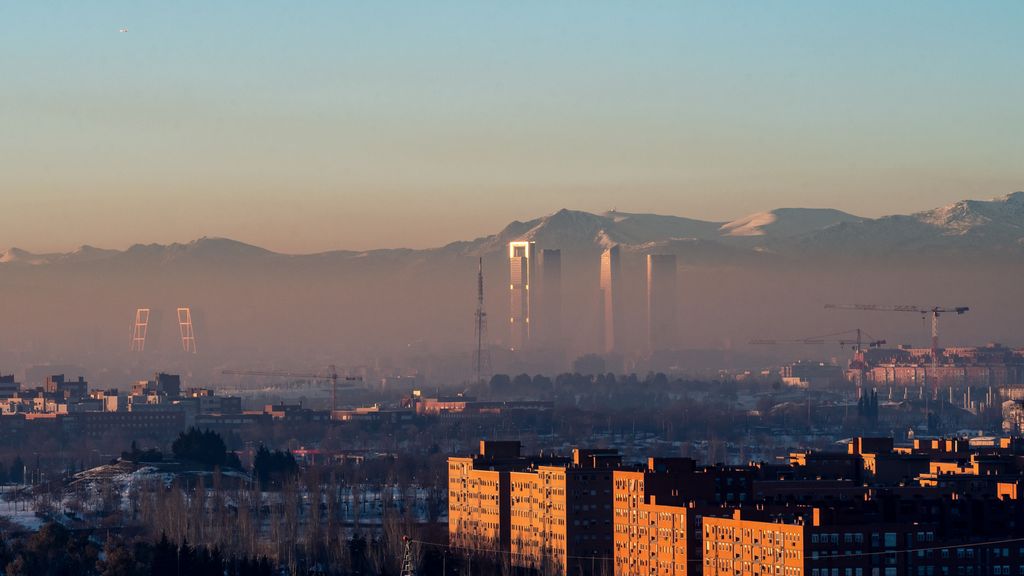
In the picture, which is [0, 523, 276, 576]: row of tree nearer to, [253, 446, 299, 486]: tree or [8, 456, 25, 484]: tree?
[253, 446, 299, 486]: tree

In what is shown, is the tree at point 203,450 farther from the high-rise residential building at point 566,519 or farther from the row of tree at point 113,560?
the row of tree at point 113,560

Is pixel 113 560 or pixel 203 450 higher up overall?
pixel 203 450

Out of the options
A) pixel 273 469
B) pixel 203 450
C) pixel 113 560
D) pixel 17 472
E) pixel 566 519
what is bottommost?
pixel 113 560

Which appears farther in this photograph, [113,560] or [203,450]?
[203,450]

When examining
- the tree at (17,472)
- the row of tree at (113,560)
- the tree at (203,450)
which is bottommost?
the row of tree at (113,560)

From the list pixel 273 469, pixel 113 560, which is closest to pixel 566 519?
pixel 113 560

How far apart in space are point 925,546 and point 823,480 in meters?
22.9

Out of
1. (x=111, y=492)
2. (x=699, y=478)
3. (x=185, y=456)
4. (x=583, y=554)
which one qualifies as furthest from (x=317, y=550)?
(x=185, y=456)

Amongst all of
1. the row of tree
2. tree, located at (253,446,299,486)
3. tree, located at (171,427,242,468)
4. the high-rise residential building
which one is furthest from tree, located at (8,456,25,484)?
the row of tree

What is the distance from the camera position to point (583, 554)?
337 feet

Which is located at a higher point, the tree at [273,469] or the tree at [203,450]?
the tree at [203,450]

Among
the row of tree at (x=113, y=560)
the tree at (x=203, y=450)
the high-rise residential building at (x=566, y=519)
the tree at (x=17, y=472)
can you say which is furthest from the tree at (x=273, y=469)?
the row of tree at (x=113, y=560)

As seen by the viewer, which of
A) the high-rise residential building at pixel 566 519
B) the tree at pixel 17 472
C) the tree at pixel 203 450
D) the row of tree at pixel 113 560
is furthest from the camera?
the tree at pixel 17 472

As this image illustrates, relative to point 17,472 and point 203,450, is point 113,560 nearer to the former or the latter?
point 203,450
